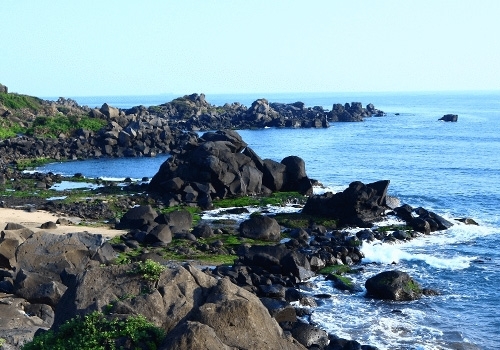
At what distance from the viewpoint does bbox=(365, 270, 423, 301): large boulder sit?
3216 centimetres

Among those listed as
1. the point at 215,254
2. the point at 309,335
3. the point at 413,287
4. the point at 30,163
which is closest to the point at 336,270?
the point at 413,287

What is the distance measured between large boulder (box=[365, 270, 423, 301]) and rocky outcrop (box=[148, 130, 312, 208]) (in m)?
24.7

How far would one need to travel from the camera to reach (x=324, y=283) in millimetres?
34906

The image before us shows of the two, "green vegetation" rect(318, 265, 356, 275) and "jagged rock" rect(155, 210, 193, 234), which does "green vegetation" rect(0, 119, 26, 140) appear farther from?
"green vegetation" rect(318, 265, 356, 275)

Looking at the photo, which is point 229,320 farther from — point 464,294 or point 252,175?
point 252,175

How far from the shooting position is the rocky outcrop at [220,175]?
2251 inches

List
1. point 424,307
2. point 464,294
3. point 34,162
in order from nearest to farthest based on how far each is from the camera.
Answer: point 424,307 < point 464,294 < point 34,162

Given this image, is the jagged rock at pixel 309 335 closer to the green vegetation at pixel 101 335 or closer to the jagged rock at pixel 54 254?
the jagged rock at pixel 54 254

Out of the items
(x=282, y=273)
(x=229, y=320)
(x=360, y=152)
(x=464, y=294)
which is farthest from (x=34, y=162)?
(x=229, y=320)

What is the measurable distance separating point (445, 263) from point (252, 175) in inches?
970

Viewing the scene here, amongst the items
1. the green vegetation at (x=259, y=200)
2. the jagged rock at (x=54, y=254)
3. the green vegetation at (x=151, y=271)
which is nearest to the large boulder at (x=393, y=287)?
the jagged rock at (x=54, y=254)

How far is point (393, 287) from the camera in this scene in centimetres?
3216

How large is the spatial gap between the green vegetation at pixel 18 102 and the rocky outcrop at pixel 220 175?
7404 cm

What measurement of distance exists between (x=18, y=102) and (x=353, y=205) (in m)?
96.8
